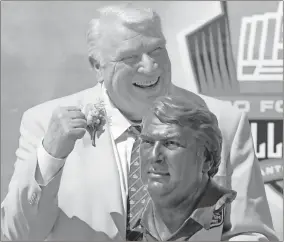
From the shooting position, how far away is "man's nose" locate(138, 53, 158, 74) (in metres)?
2.95

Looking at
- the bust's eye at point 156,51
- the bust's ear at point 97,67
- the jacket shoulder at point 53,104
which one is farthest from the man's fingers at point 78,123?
the bust's eye at point 156,51

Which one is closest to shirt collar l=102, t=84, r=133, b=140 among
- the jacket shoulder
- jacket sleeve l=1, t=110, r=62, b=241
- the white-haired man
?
the white-haired man

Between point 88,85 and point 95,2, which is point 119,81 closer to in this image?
point 88,85

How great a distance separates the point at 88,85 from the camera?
10.1 feet

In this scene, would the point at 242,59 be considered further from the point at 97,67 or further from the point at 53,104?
the point at 53,104

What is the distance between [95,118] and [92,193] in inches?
14.5

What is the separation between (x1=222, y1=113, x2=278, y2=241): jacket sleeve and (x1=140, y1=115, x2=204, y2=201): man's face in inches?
10.5

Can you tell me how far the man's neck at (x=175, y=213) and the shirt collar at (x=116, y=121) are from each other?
421 millimetres

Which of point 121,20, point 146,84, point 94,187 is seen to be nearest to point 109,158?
point 94,187

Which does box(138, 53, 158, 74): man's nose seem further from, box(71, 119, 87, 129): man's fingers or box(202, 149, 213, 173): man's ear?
box(202, 149, 213, 173): man's ear

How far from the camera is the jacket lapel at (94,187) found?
2.91 meters

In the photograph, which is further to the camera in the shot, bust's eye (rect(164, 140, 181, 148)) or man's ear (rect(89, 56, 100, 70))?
man's ear (rect(89, 56, 100, 70))

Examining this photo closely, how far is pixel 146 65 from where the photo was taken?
116 inches

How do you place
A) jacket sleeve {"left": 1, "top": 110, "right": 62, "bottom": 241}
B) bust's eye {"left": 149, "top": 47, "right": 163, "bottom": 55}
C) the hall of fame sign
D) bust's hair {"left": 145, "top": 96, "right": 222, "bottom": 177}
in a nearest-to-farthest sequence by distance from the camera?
bust's hair {"left": 145, "top": 96, "right": 222, "bottom": 177}, jacket sleeve {"left": 1, "top": 110, "right": 62, "bottom": 241}, bust's eye {"left": 149, "top": 47, "right": 163, "bottom": 55}, the hall of fame sign
